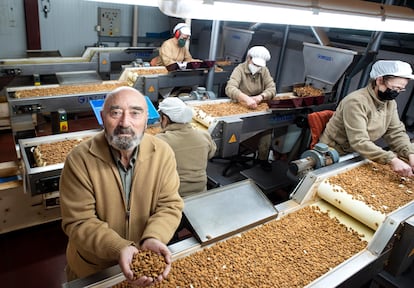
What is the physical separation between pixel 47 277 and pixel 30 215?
59cm

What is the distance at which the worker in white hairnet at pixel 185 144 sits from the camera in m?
2.12

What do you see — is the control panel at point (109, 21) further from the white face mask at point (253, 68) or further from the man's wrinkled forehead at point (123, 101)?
the man's wrinkled forehead at point (123, 101)

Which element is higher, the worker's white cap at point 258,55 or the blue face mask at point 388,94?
the worker's white cap at point 258,55

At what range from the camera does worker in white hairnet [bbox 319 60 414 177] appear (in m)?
2.30

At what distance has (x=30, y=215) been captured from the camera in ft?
9.05

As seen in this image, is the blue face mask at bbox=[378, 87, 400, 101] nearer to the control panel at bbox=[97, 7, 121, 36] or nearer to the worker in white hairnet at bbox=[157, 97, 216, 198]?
the worker in white hairnet at bbox=[157, 97, 216, 198]

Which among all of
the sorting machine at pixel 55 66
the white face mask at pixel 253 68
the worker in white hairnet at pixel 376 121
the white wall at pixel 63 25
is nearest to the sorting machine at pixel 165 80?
the white face mask at pixel 253 68

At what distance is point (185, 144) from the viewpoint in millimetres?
2121

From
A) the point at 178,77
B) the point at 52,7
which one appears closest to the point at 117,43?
the point at 52,7

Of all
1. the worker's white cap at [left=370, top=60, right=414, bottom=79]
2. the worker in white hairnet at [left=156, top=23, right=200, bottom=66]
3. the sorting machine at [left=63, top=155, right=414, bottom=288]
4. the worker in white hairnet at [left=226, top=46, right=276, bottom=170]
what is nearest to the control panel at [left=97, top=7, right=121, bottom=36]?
the worker in white hairnet at [left=156, top=23, right=200, bottom=66]

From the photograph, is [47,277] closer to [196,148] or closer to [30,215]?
[30,215]

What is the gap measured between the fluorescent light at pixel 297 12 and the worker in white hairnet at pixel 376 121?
0.37m

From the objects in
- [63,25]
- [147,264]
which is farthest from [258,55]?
[63,25]

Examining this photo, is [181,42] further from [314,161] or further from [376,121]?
[314,161]
